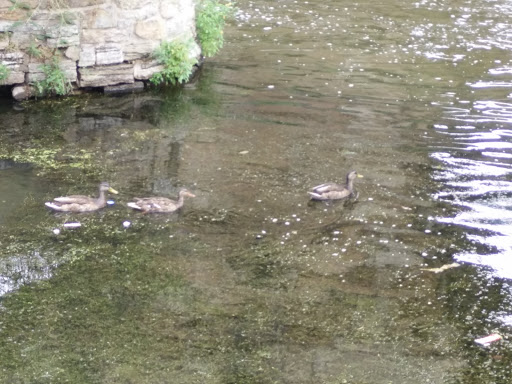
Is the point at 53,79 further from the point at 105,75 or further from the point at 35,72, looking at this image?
the point at 105,75

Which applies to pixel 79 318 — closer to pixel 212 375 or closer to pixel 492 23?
pixel 212 375

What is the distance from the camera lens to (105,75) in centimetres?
1142

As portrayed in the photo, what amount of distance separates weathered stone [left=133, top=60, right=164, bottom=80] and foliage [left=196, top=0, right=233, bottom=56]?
110 centimetres

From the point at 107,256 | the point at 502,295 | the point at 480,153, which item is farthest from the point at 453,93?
the point at 107,256

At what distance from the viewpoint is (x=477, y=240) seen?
7.39m

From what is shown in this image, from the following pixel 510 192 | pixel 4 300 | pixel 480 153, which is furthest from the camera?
pixel 480 153

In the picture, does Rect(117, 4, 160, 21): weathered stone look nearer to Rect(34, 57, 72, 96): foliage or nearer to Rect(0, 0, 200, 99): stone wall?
Rect(0, 0, 200, 99): stone wall

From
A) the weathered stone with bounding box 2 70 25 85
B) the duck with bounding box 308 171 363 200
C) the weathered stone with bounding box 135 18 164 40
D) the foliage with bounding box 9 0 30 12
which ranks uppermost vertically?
the foliage with bounding box 9 0 30 12

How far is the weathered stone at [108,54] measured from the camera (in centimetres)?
1120

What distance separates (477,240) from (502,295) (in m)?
0.97

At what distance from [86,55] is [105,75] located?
0.41 metres

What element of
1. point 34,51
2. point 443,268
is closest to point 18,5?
point 34,51

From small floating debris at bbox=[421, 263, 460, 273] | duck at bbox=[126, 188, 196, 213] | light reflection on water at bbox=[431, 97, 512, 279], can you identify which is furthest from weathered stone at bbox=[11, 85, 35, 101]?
small floating debris at bbox=[421, 263, 460, 273]

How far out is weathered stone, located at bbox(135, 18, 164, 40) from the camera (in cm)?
1138
